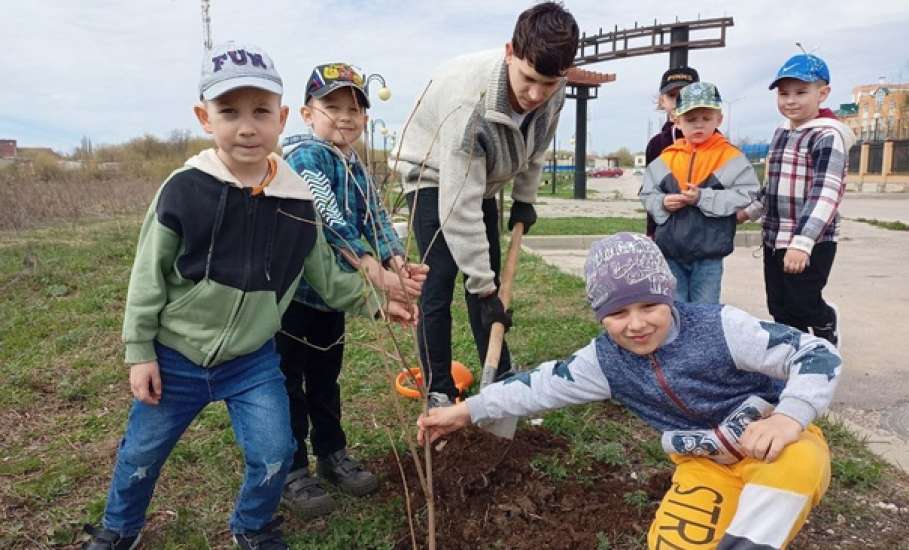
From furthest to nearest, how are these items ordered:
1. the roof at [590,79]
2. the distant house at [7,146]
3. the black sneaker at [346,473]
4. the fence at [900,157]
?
the distant house at [7,146] → the fence at [900,157] → the roof at [590,79] → the black sneaker at [346,473]

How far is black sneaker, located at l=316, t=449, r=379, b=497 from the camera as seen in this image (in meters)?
2.69

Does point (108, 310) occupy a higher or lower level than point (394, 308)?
lower

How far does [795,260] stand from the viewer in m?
3.35

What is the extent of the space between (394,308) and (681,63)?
19.3 meters

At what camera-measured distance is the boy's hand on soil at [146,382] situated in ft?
6.75

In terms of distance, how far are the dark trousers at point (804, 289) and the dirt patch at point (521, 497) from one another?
4.67ft

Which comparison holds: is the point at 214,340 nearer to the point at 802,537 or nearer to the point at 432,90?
the point at 432,90

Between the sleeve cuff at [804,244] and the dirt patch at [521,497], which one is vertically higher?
the sleeve cuff at [804,244]

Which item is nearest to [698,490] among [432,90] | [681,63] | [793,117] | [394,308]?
[394,308]

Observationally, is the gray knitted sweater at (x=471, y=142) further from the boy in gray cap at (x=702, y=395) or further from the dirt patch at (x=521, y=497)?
the boy in gray cap at (x=702, y=395)

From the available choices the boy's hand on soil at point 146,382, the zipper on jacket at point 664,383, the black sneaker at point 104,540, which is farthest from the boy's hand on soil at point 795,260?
the black sneaker at point 104,540

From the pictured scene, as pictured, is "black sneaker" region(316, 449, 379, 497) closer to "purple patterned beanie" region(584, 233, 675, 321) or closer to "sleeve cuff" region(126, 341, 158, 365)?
"sleeve cuff" region(126, 341, 158, 365)

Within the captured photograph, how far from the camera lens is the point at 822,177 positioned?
336 centimetres

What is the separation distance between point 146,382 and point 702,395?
1.67m
